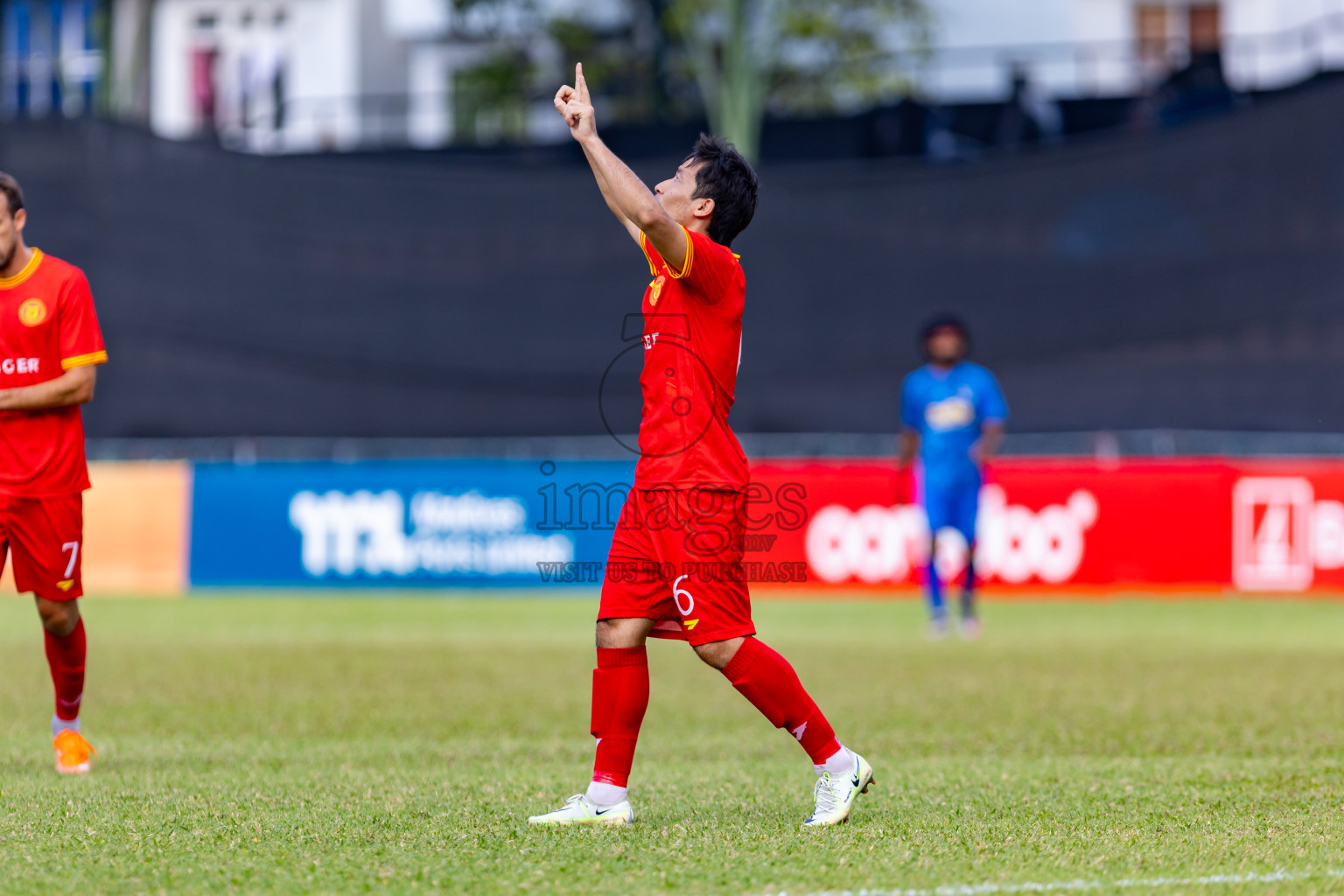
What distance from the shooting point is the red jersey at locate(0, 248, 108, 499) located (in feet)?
20.7

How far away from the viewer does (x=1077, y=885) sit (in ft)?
14.1

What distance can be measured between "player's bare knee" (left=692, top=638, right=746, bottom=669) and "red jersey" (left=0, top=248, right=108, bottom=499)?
2.63 metres

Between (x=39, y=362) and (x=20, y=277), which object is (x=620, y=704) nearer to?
(x=39, y=362)

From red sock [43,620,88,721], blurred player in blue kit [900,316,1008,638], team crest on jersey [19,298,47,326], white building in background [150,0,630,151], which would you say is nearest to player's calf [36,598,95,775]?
red sock [43,620,88,721]

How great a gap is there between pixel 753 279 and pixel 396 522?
495 cm

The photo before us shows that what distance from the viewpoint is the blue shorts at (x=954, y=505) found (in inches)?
527

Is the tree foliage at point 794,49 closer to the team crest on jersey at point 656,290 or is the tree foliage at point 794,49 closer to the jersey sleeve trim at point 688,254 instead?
the team crest on jersey at point 656,290

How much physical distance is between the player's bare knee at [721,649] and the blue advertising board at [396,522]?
11786 mm

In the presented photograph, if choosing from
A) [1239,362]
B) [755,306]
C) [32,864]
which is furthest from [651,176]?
[32,864]

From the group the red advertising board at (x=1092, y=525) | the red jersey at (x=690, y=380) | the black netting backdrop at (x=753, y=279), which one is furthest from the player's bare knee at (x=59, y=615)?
the black netting backdrop at (x=753, y=279)

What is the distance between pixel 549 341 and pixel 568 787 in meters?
13.8

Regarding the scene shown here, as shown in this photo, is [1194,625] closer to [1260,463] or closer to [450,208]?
[1260,463]

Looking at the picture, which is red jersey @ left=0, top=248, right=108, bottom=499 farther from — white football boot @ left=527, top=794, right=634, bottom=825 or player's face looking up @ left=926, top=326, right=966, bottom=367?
player's face looking up @ left=926, top=326, right=966, bottom=367

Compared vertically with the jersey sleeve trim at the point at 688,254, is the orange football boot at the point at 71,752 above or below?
below
